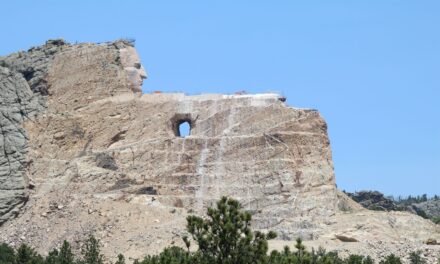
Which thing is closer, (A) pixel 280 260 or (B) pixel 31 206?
(A) pixel 280 260

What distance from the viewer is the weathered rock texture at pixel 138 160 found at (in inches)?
2872

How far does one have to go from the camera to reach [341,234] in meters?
70.2

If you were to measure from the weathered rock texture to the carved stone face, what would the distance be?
9 centimetres

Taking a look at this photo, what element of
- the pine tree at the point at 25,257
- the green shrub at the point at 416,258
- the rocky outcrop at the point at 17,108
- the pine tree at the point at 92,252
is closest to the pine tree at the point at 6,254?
the pine tree at the point at 25,257

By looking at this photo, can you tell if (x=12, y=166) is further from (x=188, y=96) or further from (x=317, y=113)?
(x=317, y=113)

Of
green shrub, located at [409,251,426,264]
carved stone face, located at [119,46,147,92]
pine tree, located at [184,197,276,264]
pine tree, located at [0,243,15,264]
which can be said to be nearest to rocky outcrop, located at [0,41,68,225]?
pine tree, located at [0,243,15,264]

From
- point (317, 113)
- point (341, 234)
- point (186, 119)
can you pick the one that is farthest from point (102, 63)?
point (341, 234)

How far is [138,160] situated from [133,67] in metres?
8.54

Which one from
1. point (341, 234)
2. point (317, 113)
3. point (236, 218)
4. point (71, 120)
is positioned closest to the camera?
point (236, 218)

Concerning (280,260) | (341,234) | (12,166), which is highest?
(12,166)

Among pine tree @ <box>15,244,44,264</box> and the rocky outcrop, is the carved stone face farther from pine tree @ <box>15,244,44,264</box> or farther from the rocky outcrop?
pine tree @ <box>15,244,44,264</box>

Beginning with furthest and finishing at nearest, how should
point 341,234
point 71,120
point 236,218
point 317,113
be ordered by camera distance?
point 71,120, point 317,113, point 341,234, point 236,218

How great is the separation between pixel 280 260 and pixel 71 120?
41.6 meters

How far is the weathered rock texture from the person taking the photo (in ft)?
239
